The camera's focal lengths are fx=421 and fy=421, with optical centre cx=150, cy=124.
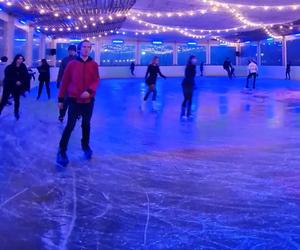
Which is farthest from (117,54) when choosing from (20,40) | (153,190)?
(153,190)

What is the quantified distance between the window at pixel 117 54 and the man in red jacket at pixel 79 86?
2750 cm

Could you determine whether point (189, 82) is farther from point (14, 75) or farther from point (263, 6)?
point (263, 6)

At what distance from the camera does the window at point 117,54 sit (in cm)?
3151

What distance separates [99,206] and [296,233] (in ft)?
4.29

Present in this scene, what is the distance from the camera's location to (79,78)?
Answer: 416 centimetres

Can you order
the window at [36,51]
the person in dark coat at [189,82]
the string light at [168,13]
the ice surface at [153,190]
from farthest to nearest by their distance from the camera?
the window at [36,51] → the string light at [168,13] → the person in dark coat at [189,82] → the ice surface at [153,190]

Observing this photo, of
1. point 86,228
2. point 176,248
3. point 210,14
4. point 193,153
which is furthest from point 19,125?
point 210,14

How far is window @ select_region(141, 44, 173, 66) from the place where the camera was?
110 ft

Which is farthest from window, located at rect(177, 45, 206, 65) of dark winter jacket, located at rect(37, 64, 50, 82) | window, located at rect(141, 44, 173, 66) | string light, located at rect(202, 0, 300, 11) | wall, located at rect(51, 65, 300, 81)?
dark winter jacket, located at rect(37, 64, 50, 82)

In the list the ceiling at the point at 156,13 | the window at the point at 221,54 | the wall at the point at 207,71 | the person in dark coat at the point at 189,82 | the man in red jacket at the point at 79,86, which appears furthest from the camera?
the window at the point at 221,54

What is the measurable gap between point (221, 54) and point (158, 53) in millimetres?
5669

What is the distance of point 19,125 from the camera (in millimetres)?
7027

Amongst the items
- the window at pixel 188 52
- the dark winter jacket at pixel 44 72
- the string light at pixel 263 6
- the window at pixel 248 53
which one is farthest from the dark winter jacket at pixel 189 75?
the window at pixel 188 52

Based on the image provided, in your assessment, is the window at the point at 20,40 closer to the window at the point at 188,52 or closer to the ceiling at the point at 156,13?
the ceiling at the point at 156,13
